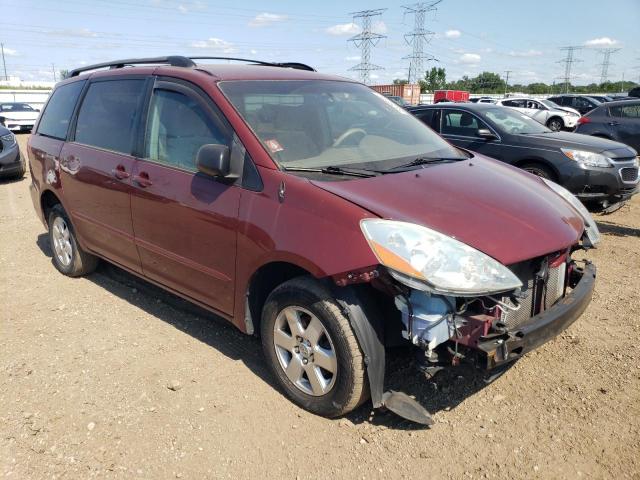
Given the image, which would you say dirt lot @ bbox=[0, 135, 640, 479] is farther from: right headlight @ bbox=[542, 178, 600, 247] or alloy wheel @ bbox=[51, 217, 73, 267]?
alloy wheel @ bbox=[51, 217, 73, 267]

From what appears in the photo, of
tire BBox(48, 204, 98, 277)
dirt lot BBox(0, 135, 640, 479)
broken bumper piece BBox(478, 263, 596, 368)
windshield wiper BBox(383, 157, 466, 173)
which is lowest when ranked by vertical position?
dirt lot BBox(0, 135, 640, 479)

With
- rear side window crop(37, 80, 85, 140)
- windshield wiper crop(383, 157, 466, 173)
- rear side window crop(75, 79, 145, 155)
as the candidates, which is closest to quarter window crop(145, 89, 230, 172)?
rear side window crop(75, 79, 145, 155)

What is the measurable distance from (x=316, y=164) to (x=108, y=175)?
1.82 m

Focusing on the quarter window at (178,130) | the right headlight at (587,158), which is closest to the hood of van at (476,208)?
the quarter window at (178,130)

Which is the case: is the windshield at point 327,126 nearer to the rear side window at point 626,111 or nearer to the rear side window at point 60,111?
the rear side window at point 60,111

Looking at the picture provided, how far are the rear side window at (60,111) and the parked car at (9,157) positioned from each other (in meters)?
6.00

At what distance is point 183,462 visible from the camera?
2.58 metres

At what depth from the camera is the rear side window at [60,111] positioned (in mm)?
4684

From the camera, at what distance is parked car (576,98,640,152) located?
Result: 469 inches

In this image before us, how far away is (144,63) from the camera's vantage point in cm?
406

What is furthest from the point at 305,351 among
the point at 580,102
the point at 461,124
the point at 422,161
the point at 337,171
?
the point at 580,102

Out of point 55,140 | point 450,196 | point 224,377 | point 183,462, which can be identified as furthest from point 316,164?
point 55,140

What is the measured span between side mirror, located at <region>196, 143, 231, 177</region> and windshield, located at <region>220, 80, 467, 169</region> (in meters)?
0.25

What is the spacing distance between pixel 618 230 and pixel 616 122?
706cm
